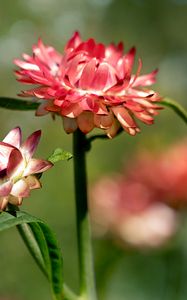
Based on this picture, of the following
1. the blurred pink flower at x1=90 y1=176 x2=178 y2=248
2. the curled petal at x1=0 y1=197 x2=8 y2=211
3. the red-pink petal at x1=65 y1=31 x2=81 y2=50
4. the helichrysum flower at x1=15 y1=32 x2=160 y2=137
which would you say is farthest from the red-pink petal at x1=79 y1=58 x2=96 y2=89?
the blurred pink flower at x1=90 y1=176 x2=178 y2=248

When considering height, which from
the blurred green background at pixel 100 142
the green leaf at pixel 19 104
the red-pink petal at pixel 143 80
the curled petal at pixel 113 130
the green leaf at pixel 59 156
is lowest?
the blurred green background at pixel 100 142

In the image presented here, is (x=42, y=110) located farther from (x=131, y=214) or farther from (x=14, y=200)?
→ (x=131, y=214)

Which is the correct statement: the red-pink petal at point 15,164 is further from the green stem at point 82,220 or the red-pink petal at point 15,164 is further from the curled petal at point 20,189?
the green stem at point 82,220

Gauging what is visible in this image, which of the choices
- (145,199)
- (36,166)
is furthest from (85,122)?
(145,199)

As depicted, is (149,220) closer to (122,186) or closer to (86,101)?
(122,186)

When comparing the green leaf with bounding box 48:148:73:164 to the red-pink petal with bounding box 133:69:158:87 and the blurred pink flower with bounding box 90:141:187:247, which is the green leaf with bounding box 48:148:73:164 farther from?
the blurred pink flower with bounding box 90:141:187:247

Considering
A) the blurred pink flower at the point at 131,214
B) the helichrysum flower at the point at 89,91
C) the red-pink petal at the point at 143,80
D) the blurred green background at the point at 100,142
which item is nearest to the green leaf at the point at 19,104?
the helichrysum flower at the point at 89,91

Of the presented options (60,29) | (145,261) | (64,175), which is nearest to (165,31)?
(60,29)
